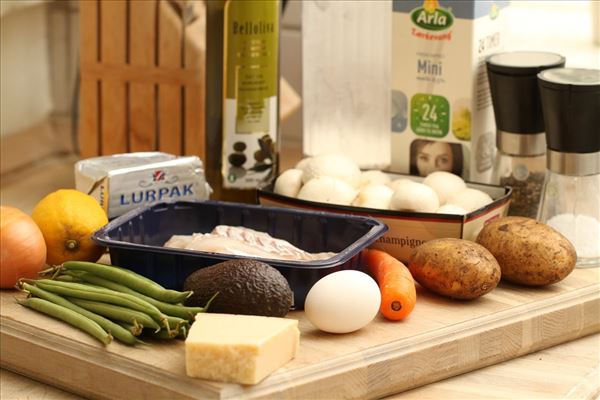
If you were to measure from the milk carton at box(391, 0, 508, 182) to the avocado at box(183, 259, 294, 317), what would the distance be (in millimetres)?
462

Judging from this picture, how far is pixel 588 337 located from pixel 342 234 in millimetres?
318

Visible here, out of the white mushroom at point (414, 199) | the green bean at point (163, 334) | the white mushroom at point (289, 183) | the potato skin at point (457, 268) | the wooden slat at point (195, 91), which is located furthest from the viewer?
the wooden slat at point (195, 91)

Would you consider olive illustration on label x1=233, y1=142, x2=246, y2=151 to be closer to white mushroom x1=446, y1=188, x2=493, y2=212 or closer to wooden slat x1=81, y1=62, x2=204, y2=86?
wooden slat x1=81, y1=62, x2=204, y2=86

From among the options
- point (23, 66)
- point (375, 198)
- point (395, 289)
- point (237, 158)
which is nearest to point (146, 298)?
point (395, 289)

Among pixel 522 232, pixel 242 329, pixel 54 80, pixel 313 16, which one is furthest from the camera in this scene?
pixel 54 80

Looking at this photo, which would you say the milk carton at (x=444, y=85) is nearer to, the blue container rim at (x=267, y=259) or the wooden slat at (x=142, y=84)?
the blue container rim at (x=267, y=259)

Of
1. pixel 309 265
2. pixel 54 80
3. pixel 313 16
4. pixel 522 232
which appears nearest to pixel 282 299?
pixel 309 265

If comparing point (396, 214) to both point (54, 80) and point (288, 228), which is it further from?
point (54, 80)

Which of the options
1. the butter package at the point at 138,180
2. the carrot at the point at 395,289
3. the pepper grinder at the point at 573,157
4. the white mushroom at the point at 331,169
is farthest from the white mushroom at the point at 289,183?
the pepper grinder at the point at 573,157

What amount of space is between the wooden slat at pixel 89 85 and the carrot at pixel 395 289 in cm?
69

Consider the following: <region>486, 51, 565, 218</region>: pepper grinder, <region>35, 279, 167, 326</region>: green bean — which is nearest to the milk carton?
<region>486, 51, 565, 218</region>: pepper grinder

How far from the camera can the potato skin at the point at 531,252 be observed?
130cm

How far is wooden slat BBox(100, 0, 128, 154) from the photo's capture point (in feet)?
5.77

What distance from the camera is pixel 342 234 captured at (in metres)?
1.35
